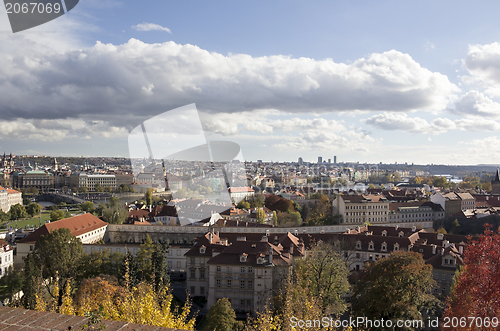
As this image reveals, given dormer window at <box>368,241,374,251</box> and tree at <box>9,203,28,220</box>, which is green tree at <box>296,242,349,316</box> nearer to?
dormer window at <box>368,241,374,251</box>

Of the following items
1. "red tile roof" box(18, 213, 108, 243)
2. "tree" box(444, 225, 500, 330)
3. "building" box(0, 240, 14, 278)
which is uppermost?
"tree" box(444, 225, 500, 330)

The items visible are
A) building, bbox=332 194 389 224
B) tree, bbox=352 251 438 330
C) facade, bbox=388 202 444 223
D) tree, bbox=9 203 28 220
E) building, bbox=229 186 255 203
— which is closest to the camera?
tree, bbox=352 251 438 330

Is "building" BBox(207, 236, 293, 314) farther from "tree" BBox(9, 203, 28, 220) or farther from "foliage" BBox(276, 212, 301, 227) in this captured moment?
"tree" BBox(9, 203, 28, 220)

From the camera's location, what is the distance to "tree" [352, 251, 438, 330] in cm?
1007

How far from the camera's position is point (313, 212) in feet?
124

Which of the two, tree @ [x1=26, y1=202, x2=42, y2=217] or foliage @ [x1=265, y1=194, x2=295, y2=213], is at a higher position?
foliage @ [x1=265, y1=194, x2=295, y2=213]

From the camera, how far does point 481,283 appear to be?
6.03 m

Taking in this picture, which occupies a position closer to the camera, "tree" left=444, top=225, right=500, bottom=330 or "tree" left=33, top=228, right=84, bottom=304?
"tree" left=444, top=225, right=500, bottom=330

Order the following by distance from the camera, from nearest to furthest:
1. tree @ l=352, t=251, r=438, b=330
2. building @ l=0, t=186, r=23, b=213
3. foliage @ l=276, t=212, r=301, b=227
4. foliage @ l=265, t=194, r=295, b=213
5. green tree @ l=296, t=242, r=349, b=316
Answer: tree @ l=352, t=251, r=438, b=330 < green tree @ l=296, t=242, r=349, b=316 < foliage @ l=276, t=212, r=301, b=227 < foliage @ l=265, t=194, r=295, b=213 < building @ l=0, t=186, r=23, b=213

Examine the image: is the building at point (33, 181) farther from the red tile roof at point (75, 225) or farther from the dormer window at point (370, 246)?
the dormer window at point (370, 246)

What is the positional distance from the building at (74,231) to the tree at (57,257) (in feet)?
13.8

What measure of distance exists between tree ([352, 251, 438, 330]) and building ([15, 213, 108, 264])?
17442 mm

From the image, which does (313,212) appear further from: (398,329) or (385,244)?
(398,329)

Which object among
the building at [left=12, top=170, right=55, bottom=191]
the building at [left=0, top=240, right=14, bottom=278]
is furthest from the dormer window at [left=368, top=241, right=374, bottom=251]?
the building at [left=12, top=170, right=55, bottom=191]
